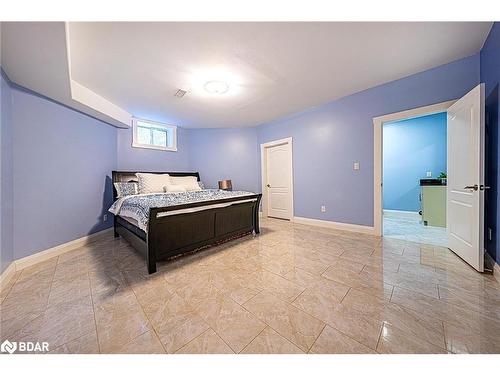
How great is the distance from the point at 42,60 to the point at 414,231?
5.57m

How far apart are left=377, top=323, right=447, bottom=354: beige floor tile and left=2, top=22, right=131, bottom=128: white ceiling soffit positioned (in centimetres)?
309

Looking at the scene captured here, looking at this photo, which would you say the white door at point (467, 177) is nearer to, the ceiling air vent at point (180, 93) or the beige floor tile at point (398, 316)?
the beige floor tile at point (398, 316)

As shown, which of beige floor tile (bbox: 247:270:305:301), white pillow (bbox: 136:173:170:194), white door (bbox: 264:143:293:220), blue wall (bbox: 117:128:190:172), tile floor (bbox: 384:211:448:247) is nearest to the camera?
beige floor tile (bbox: 247:270:305:301)

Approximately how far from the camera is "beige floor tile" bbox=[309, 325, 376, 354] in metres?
1.03

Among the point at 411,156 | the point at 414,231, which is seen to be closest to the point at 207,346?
the point at 414,231

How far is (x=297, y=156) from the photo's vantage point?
425 cm

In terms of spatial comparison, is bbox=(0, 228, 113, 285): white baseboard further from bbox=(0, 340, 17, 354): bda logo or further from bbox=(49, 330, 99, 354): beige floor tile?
bbox=(49, 330, 99, 354): beige floor tile

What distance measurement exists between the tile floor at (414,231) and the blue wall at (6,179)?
198 inches

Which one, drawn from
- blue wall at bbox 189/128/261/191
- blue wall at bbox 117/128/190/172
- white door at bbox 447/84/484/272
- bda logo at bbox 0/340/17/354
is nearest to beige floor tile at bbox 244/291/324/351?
bda logo at bbox 0/340/17/354

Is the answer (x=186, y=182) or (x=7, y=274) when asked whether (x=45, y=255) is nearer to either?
(x=7, y=274)

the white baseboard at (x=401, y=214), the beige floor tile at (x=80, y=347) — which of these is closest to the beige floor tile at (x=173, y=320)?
the beige floor tile at (x=80, y=347)
